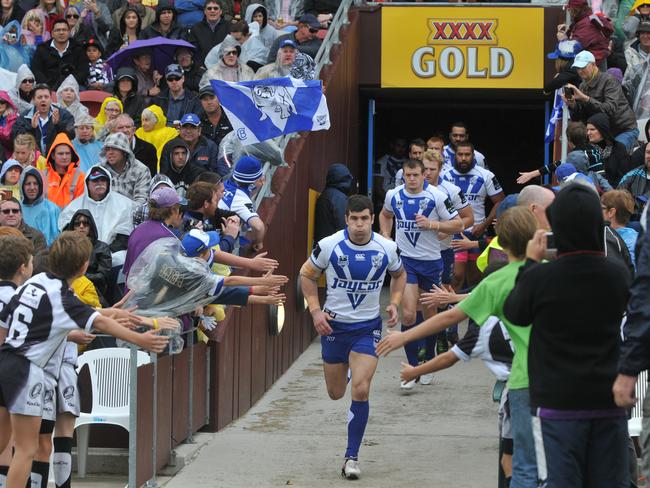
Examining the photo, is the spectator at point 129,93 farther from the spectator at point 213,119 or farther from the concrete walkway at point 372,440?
the concrete walkway at point 372,440

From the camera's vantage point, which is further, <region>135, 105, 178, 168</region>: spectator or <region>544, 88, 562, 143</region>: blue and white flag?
<region>544, 88, 562, 143</region>: blue and white flag

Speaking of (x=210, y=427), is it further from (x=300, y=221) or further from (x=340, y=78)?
(x=340, y=78)

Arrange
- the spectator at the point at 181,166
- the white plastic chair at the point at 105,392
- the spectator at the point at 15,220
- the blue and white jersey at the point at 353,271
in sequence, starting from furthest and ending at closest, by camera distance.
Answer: the spectator at the point at 181,166
the spectator at the point at 15,220
the blue and white jersey at the point at 353,271
the white plastic chair at the point at 105,392

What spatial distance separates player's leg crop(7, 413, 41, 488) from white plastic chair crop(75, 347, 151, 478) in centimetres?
144

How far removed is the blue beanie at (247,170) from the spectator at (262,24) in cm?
620

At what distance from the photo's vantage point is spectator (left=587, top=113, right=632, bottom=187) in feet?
43.9

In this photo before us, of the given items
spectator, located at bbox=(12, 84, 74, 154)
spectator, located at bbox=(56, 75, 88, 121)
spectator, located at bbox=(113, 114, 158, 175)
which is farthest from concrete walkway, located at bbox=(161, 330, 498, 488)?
spectator, located at bbox=(56, 75, 88, 121)

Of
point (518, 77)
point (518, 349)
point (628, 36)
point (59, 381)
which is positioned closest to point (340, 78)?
point (518, 77)

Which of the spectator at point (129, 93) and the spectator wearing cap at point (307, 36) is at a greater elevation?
the spectator wearing cap at point (307, 36)

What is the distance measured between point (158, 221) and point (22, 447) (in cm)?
255

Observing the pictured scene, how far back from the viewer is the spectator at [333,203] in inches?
577

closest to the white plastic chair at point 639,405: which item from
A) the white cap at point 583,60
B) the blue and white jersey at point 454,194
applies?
the blue and white jersey at point 454,194

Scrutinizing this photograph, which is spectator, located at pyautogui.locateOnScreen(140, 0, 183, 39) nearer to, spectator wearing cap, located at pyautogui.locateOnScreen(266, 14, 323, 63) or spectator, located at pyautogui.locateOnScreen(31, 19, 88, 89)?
spectator, located at pyautogui.locateOnScreen(31, 19, 88, 89)

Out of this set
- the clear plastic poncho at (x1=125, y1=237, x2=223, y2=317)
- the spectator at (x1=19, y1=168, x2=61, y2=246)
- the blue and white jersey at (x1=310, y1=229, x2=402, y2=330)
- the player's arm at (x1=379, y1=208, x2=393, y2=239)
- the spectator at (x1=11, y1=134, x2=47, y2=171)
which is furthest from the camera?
the spectator at (x1=11, y1=134, x2=47, y2=171)
